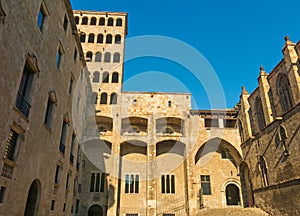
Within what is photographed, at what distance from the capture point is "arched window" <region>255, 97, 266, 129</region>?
21619mm

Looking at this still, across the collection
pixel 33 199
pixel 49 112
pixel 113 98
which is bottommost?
pixel 33 199

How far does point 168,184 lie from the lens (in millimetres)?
23906

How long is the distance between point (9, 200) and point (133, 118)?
17.5 m

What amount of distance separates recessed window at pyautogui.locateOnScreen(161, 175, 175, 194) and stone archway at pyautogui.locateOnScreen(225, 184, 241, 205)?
6468 mm

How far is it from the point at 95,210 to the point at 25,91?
15.7m

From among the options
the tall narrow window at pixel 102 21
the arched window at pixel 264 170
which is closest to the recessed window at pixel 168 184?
the arched window at pixel 264 170

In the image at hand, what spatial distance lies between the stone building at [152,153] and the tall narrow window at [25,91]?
13.4 meters

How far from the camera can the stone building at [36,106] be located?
27.8ft

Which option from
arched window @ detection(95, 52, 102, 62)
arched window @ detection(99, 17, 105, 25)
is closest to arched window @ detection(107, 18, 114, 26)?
arched window @ detection(99, 17, 105, 25)

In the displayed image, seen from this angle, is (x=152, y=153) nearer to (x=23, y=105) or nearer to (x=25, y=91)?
(x=25, y=91)

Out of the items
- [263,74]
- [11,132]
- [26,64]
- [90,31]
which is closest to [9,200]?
[11,132]

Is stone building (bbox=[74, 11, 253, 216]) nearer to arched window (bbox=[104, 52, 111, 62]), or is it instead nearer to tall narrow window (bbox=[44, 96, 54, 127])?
arched window (bbox=[104, 52, 111, 62])

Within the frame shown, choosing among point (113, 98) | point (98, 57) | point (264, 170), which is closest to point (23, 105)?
point (113, 98)

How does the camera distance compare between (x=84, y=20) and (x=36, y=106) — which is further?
(x=84, y=20)
